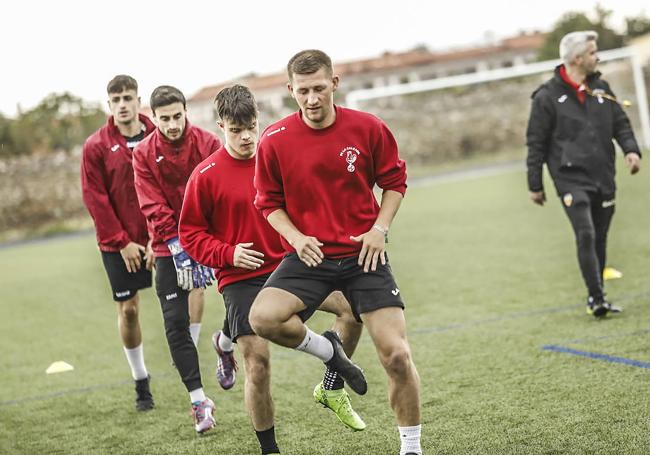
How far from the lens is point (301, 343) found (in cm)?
491

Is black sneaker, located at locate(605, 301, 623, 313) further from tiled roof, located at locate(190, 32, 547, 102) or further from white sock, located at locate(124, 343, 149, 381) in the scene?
tiled roof, located at locate(190, 32, 547, 102)

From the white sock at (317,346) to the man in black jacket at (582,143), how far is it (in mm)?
3540

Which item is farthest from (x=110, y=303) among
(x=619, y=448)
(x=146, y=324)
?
(x=619, y=448)

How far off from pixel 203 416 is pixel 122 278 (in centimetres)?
140

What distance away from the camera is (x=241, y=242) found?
17.5 ft

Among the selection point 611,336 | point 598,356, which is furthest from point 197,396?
point 611,336

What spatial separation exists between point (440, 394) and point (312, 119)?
7.55 ft

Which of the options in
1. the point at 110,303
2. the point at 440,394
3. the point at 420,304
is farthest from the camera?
the point at 110,303

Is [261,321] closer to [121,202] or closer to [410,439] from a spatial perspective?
[410,439]

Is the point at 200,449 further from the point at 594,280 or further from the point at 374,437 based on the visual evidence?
the point at 594,280

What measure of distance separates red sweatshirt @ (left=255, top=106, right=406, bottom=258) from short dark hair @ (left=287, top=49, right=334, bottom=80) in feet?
0.73

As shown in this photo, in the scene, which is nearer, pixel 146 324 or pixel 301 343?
pixel 301 343

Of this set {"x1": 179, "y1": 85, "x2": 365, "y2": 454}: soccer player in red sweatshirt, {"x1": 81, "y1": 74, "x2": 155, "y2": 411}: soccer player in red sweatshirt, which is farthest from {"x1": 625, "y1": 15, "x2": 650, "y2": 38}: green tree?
{"x1": 179, "y1": 85, "x2": 365, "y2": 454}: soccer player in red sweatshirt

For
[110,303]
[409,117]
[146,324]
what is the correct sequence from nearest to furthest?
[146,324]
[110,303]
[409,117]
